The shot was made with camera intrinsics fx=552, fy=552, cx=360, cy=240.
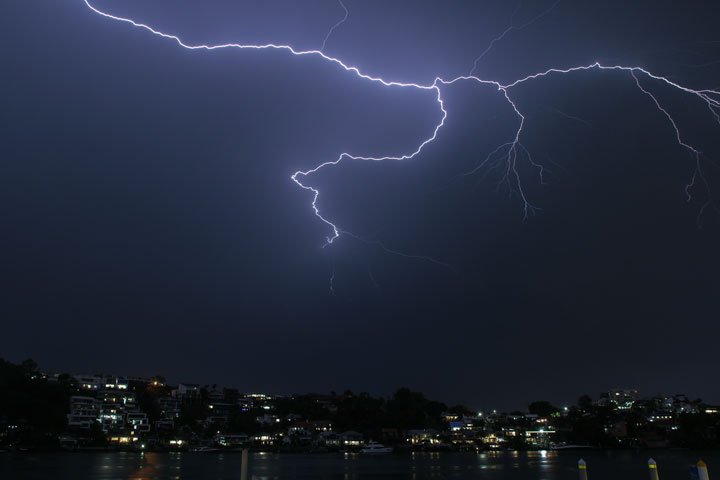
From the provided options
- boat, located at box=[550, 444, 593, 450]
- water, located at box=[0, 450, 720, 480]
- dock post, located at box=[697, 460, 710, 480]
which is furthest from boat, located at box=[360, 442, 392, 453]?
dock post, located at box=[697, 460, 710, 480]

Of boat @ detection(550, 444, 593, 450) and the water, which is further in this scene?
boat @ detection(550, 444, 593, 450)

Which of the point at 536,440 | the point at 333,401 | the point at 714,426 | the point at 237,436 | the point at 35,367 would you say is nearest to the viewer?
A: the point at 35,367

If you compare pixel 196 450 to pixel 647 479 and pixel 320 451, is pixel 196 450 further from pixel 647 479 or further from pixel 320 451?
pixel 647 479

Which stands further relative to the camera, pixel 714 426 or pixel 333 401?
pixel 333 401

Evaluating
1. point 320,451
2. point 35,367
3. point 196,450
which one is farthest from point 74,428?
point 320,451

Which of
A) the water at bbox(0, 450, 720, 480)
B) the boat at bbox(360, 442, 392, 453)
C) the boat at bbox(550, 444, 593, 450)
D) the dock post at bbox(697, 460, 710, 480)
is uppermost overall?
the dock post at bbox(697, 460, 710, 480)

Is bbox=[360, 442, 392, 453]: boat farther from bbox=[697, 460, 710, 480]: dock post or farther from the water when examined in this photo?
bbox=[697, 460, 710, 480]: dock post

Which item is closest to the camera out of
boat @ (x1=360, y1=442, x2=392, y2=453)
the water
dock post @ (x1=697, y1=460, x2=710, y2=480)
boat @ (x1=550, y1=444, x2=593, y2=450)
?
dock post @ (x1=697, y1=460, x2=710, y2=480)

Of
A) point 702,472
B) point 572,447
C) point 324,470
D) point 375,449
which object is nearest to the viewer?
point 702,472

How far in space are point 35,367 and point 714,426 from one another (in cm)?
9536

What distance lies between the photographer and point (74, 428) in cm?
7506

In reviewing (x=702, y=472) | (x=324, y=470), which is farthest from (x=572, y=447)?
(x=702, y=472)

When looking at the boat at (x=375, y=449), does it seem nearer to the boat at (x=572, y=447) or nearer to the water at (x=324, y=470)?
the water at (x=324, y=470)

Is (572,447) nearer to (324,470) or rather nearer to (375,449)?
(375,449)
